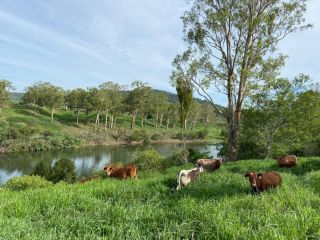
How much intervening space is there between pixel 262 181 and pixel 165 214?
3289 mm

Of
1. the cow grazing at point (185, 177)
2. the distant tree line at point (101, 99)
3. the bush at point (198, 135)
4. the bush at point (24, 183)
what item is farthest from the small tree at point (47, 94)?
the cow grazing at point (185, 177)

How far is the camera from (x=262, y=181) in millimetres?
8820

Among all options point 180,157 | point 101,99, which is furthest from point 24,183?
point 101,99

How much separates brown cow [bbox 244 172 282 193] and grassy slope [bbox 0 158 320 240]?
0.91 ft

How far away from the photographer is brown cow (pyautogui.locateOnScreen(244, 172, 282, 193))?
869 centimetres

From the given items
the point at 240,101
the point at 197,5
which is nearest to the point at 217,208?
the point at 240,101

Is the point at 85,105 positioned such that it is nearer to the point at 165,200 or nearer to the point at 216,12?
the point at 216,12

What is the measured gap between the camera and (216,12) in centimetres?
2480

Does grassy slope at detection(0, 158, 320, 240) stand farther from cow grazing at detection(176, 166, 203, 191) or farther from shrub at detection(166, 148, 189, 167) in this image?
shrub at detection(166, 148, 189, 167)

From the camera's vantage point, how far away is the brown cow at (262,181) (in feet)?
28.5

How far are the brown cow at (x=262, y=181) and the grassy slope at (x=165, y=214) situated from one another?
0.91ft

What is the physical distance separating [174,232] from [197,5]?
22.4m

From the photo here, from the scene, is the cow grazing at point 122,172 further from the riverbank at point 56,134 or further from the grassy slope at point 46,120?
the grassy slope at point 46,120

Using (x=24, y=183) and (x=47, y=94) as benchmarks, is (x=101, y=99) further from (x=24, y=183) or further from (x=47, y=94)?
(x=24, y=183)
